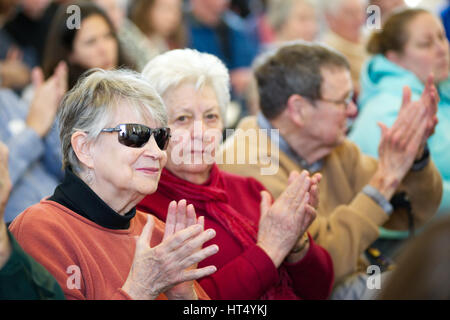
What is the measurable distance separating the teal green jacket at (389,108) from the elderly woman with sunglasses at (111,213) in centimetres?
149

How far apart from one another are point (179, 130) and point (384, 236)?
1.32 metres

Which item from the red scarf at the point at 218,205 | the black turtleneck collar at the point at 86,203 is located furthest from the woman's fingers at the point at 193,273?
the red scarf at the point at 218,205

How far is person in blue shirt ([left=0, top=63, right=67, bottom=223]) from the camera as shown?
2725mm

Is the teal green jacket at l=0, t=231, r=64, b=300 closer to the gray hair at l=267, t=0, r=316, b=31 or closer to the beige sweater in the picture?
the beige sweater

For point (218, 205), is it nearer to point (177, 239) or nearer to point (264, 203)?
point (264, 203)

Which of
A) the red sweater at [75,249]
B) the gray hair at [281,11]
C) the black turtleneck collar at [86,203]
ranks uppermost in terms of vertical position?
the gray hair at [281,11]

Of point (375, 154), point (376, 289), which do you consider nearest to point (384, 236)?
point (375, 154)

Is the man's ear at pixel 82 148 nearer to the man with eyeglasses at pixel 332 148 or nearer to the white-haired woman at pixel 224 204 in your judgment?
the white-haired woman at pixel 224 204

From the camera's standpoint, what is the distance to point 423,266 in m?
0.95

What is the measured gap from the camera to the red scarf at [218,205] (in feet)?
6.84
